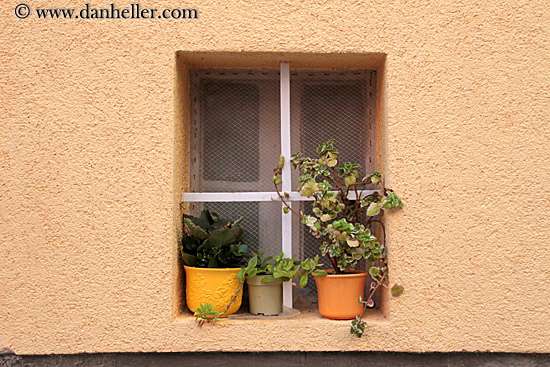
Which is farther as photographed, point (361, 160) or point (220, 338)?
point (361, 160)

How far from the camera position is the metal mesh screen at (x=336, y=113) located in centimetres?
246

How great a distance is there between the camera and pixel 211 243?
2141mm

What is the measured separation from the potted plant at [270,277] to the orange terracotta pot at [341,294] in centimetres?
7

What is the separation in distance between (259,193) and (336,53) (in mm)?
761

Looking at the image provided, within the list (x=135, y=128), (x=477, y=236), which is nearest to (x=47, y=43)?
(x=135, y=128)

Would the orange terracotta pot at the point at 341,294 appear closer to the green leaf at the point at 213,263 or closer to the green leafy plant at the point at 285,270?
the green leafy plant at the point at 285,270

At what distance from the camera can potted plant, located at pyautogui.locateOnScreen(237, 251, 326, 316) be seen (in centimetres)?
212

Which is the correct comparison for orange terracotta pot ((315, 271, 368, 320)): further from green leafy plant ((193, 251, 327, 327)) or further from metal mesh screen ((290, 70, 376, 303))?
metal mesh screen ((290, 70, 376, 303))

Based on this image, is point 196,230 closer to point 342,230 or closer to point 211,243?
point 211,243

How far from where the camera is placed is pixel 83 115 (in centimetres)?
216

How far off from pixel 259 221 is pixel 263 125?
506 millimetres

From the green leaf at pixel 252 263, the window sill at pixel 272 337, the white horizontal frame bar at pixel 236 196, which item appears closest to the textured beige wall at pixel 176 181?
the window sill at pixel 272 337

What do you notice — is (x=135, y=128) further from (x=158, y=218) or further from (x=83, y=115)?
(x=158, y=218)

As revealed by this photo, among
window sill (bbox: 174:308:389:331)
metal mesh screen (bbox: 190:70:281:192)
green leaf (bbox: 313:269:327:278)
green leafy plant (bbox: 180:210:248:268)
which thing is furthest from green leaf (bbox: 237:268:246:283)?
metal mesh screen (bbox: 190:70:281:192)
